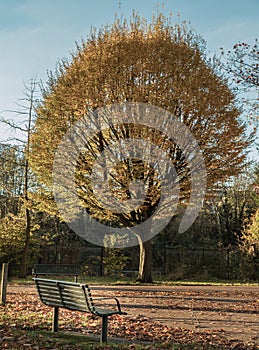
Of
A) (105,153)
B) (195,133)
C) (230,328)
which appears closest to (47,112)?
(105,153)

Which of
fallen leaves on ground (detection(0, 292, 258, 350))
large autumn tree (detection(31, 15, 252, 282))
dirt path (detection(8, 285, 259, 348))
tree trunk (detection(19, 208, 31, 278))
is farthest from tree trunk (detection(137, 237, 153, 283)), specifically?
fallen leaves on ground (detection(0, 292, 258, 350))

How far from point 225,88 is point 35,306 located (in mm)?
12176

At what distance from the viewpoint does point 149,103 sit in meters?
17.6

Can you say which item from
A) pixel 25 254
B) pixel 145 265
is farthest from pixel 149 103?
pixel 25 254

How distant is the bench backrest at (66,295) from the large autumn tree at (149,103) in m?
9.60

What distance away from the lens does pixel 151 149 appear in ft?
57.5

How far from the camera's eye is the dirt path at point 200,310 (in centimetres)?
848

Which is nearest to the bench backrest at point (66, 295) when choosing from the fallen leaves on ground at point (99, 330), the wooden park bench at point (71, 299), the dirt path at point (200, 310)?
the wooden park bench at point (71, 299)

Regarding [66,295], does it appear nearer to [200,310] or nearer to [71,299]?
[71,299]

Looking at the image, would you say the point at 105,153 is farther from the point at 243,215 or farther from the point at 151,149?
the point at 243,215

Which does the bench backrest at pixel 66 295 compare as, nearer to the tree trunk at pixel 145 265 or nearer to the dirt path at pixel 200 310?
the dirt path at pixel 200 310

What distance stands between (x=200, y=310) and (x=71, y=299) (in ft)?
13.8

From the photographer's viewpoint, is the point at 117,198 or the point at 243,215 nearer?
the point at 117,198

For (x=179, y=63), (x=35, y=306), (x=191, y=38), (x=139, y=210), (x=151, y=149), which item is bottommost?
(x=35, y=306)
